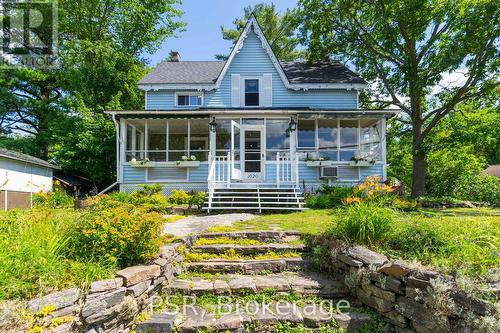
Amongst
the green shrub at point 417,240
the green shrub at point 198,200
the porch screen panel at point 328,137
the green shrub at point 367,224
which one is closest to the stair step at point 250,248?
the green shrub at point 367,224

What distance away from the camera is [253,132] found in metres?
12.6

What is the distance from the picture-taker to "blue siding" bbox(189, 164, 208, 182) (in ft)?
41.3

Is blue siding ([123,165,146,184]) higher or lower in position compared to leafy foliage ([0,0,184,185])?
lower

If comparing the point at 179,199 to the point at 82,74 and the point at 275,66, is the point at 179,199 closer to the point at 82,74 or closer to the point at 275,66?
the point at 275,66

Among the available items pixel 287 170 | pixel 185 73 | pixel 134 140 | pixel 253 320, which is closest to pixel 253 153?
pixel 287 170

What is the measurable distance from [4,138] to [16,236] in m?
22.7

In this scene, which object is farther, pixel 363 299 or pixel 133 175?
pixel 133 175

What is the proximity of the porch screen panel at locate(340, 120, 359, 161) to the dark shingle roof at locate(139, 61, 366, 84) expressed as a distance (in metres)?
2.60

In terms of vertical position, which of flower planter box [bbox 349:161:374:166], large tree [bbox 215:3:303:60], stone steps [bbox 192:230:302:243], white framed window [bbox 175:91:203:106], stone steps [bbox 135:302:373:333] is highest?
large tree [bbox 215:3:303:60]

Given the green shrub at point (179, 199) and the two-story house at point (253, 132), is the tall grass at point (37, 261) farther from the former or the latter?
the green shrub at point (179, 199)

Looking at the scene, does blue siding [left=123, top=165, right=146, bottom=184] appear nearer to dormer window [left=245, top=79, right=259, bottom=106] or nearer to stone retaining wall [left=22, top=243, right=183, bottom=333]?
dormer window [left=245, top=79, right=259, bottom=106]

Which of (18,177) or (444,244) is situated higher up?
(18,177)

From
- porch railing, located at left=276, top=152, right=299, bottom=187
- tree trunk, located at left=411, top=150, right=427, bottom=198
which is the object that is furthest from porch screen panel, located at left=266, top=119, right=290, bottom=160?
tree trunk, located at left=411, top=150, right=427, bottom=198

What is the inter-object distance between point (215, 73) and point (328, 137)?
7453 millimetres
